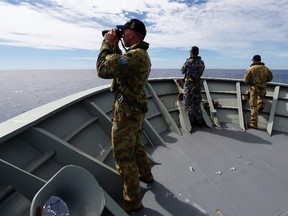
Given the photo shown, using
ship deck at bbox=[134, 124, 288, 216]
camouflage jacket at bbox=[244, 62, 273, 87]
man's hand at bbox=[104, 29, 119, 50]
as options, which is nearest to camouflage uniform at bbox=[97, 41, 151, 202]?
man's hand at bbox=[104, 29, 119, 50]

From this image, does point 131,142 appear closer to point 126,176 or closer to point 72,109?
point 126,176

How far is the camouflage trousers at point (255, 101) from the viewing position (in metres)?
5.95

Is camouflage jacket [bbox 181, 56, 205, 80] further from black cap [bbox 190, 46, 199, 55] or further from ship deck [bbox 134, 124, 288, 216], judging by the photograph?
ship deck [bbox 134, 124, 288, 216]

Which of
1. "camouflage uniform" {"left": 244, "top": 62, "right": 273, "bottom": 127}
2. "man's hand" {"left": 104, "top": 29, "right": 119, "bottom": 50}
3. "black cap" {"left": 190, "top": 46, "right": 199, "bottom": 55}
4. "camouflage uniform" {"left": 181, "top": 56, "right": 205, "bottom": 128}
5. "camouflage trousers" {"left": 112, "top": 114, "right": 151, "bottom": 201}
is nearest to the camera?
"man's hand" {"left": 104, "top": 29, "right": 119, "bottom": 50}

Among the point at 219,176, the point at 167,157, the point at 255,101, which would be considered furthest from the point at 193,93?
the point at 219,176

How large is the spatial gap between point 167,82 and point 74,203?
5.50 m

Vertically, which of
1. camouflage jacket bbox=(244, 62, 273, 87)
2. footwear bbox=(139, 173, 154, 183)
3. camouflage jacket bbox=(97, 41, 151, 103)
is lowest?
footwear bbox=(139, 173, 154, 183)

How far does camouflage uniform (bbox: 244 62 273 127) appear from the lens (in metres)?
5.97

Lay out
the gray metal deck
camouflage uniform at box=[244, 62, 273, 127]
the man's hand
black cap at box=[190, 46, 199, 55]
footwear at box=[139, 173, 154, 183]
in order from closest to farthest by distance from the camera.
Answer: the gray metal deck → the man's hand → footwear at box=[139, 173, 154, 183] → black cap at box=[190, 46, 199, 55] → camouflage uniform at box=[244, 62, 273, 127]

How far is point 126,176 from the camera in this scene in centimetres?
265

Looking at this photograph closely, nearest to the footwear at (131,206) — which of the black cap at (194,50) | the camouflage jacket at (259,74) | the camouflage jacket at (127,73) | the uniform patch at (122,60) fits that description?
the camouflage jacket at (127,73)

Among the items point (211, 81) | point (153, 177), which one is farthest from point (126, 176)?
point (211, 81)

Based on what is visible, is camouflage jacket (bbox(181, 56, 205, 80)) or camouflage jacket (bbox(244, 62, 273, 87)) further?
camouflage jacket (bbox(244, 62, 273, 87))

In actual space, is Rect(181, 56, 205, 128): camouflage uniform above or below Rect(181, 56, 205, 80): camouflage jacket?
below
